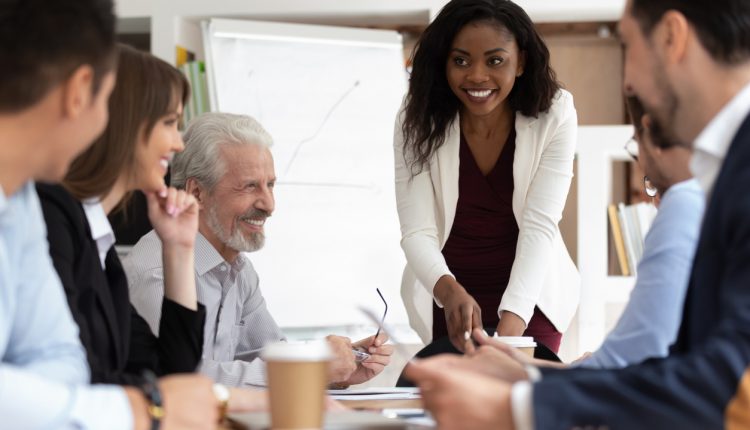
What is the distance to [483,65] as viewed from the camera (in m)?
2.44

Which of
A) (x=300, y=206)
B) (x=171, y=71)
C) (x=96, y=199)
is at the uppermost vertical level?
(x=171, y=71)

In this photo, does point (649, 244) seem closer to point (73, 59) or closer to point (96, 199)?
point (96, 199)

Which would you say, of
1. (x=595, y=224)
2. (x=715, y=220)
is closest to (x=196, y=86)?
(x=595, y=224)

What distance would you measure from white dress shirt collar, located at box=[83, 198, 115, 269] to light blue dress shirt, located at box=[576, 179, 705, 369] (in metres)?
0.79

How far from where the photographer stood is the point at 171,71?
171 centimetres

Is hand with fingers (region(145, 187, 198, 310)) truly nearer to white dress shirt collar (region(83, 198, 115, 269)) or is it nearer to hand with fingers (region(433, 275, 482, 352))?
white dress shirt collar (region(83, 198, 115, 269))

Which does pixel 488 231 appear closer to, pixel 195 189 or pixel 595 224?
pixel 195 189

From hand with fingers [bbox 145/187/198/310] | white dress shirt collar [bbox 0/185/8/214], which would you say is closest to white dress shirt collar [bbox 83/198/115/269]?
hand with fingers [bbox 145/187/198/310]

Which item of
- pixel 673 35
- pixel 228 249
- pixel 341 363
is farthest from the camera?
pixel 228 249

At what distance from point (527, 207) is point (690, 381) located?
152 cm

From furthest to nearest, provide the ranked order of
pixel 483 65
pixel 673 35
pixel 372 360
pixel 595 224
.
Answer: pixel 595 224 < pixel 483 65 < pixel 372 360 < pixel 673 35

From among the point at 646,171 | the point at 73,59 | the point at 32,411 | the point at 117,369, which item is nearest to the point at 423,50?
the point at 646,171

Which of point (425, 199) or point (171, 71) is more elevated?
point (171, 71)

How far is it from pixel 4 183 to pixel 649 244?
1.03 m
